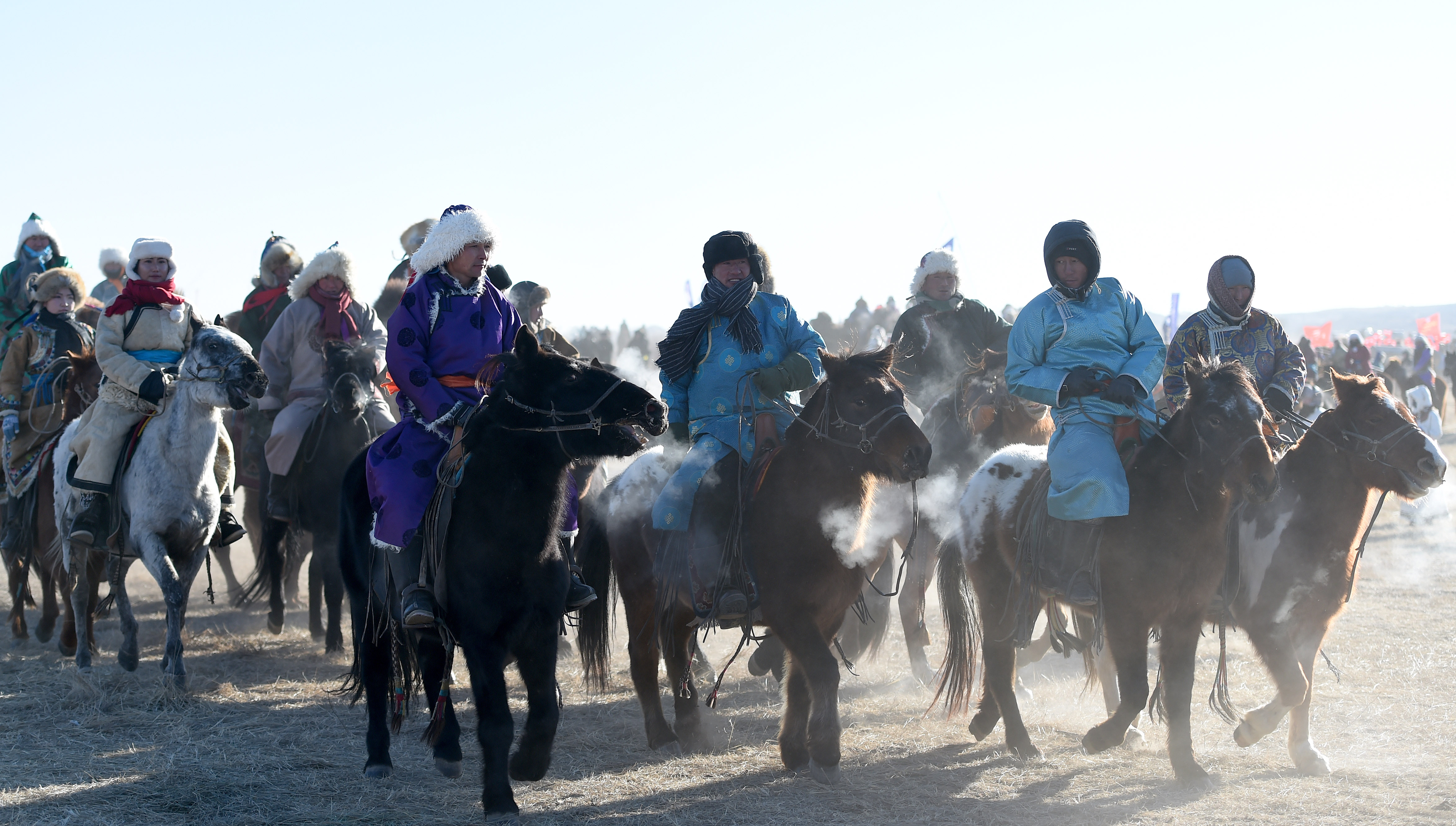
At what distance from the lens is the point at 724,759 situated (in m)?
6.18

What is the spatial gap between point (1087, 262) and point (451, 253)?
3.33 m

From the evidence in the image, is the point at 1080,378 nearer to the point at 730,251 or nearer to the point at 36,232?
the point at 730,251

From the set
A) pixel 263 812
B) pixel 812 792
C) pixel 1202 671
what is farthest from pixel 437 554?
pixel 1202 671

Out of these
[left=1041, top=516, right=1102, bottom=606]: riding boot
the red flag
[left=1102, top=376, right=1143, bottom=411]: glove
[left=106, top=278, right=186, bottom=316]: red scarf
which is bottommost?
[left=1041, top=516, right=1102, bottom=606]: riding boot

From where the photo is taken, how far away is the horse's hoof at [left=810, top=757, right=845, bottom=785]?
18.3ft

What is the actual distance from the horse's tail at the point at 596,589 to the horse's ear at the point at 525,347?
2.17 metres

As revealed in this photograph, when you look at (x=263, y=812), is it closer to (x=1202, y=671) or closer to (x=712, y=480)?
(x=712, y=480)

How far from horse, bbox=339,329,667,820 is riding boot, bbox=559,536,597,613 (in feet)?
0.66

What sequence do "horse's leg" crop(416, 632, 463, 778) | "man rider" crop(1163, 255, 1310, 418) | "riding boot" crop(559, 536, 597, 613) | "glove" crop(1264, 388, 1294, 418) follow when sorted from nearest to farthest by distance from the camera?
1. "riding boot" crop(559, 536, 597, 613)
2. "horse's leg" crop(416, 632, 463, 778)
3. "glove" crop(1264, 388, 1294, 418)
4. "man rider" crop(1163, 255, 1310, 418)

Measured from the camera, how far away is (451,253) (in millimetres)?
5516

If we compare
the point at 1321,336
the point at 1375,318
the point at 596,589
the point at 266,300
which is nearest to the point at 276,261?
the point at 266,300

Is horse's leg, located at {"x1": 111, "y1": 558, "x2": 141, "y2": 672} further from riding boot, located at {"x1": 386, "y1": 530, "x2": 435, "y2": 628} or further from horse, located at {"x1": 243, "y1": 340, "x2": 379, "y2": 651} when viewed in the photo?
riding boot, located at {"x1": 386, "y1": 530, "x2": 435, "y2": 628}

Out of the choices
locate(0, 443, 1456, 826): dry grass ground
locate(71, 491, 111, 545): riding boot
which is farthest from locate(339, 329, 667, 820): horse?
locate(71, 491, 111, 545): riding boot

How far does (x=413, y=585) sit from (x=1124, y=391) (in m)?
3.56
